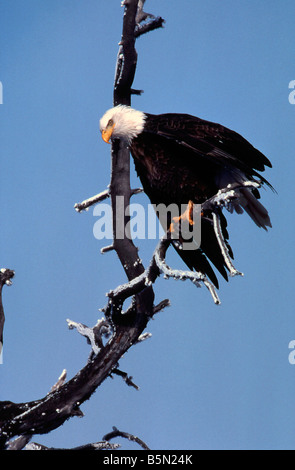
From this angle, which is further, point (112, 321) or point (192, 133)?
point (192, 133)

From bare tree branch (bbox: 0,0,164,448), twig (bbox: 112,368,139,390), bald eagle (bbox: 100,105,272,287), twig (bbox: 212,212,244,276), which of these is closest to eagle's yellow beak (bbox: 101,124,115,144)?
bald eagle (bbox: 100,105,272,287)

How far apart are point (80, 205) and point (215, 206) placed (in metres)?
A: 0.91

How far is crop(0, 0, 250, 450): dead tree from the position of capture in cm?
249

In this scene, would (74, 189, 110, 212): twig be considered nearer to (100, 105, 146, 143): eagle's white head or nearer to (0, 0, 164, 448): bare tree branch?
(0, 0, 164, 448): bare tree branch

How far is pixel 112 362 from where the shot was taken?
8.48 ft

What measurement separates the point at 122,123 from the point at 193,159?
1.35ft

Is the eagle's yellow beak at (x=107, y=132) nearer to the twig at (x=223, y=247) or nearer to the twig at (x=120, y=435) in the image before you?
the twig at (x=223, y=247)

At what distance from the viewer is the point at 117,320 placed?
263cm

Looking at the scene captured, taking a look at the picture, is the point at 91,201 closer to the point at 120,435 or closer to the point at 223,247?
the point at 223,247
